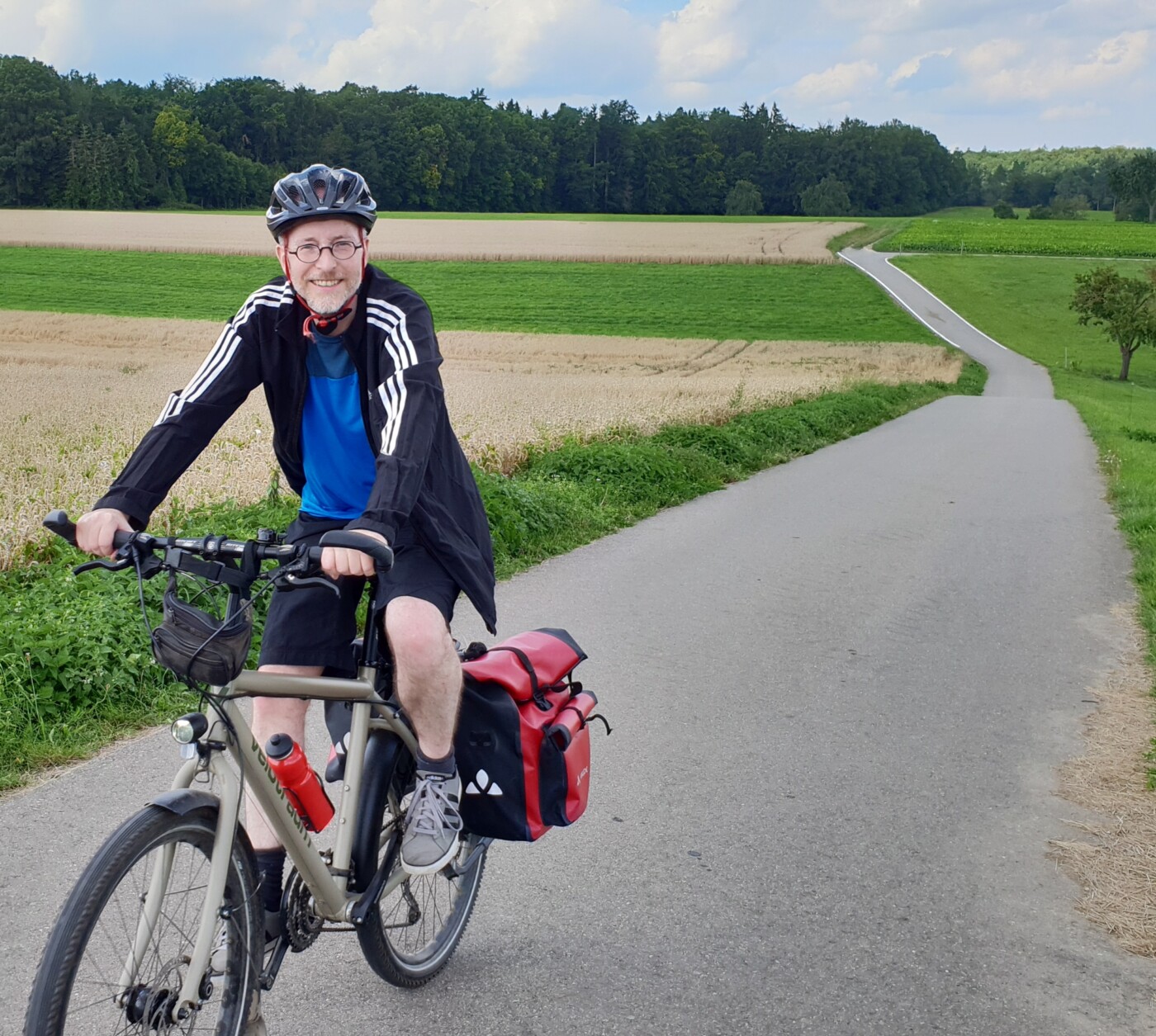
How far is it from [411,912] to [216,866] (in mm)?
1021

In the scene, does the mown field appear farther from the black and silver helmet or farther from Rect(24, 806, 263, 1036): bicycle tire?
the black and silver helmet

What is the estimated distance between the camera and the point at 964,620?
755 centimetres

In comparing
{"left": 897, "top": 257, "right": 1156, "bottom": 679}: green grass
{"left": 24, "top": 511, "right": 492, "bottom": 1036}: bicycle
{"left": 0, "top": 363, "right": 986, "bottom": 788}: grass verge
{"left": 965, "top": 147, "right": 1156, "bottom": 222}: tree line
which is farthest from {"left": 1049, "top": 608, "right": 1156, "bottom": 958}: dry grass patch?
{"left": 965, "top": 147, "right": 1156, "bottom": 222}: tree line

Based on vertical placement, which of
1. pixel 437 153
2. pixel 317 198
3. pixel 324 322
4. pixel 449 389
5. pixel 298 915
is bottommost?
pixel 449 389

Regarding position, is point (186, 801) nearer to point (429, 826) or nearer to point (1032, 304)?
point (429, 826)

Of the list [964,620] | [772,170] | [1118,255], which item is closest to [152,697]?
[964,620]

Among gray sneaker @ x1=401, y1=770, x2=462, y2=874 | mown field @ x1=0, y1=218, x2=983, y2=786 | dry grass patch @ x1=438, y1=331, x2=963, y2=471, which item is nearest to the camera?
gray sneaker @ x1=401, y1=770, x2=462, y2=874

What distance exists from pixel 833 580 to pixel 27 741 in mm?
5661

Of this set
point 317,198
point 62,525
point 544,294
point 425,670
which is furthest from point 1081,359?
point 62,525

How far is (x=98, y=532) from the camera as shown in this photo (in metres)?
2.55

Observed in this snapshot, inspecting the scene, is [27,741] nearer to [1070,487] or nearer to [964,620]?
[964,620]

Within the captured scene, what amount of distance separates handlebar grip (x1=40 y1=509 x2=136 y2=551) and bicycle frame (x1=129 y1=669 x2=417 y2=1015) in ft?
→ 1.32

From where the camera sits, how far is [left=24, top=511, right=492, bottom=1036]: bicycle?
6.91 feet

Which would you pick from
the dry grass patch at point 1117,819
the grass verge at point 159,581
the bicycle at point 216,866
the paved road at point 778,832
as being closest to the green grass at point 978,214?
the grass verge at point 159,581
